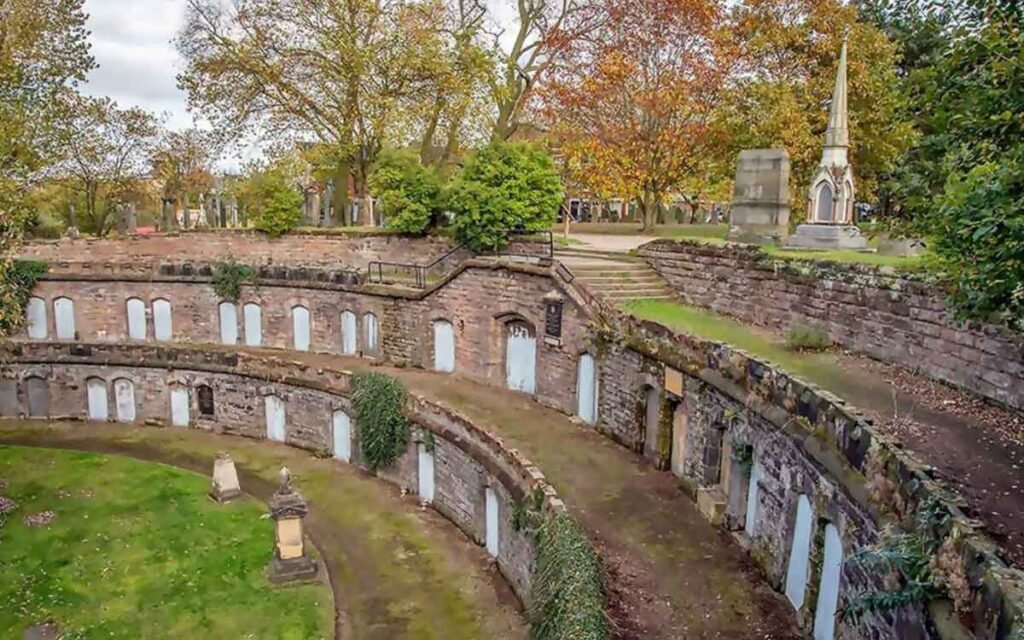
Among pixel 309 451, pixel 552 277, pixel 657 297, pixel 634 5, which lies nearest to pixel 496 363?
pixel 552 277

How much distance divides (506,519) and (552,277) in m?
6.57

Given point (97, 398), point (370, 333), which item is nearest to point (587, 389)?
point (370, 333)

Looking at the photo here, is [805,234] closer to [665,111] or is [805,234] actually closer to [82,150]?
[665,111]

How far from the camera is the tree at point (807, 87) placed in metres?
23.1

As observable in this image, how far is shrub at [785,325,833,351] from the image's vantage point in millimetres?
14109

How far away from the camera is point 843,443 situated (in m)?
8.77

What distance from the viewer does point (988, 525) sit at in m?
7.04

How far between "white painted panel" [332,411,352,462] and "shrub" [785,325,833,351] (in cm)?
1306

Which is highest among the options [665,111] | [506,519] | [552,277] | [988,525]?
[665,111]

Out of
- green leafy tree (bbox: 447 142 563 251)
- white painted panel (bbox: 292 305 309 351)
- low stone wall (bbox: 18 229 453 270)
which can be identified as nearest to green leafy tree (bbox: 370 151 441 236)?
low stone wall (bbox: 18 229 453 270)

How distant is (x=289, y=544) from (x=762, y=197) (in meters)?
14.0

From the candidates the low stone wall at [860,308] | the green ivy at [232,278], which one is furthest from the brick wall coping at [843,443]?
the green ivy at [232,278]

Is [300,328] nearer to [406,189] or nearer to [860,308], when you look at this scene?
[406,189]

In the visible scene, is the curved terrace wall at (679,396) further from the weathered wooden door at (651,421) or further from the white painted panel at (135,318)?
the white painted panel at (135,318)
